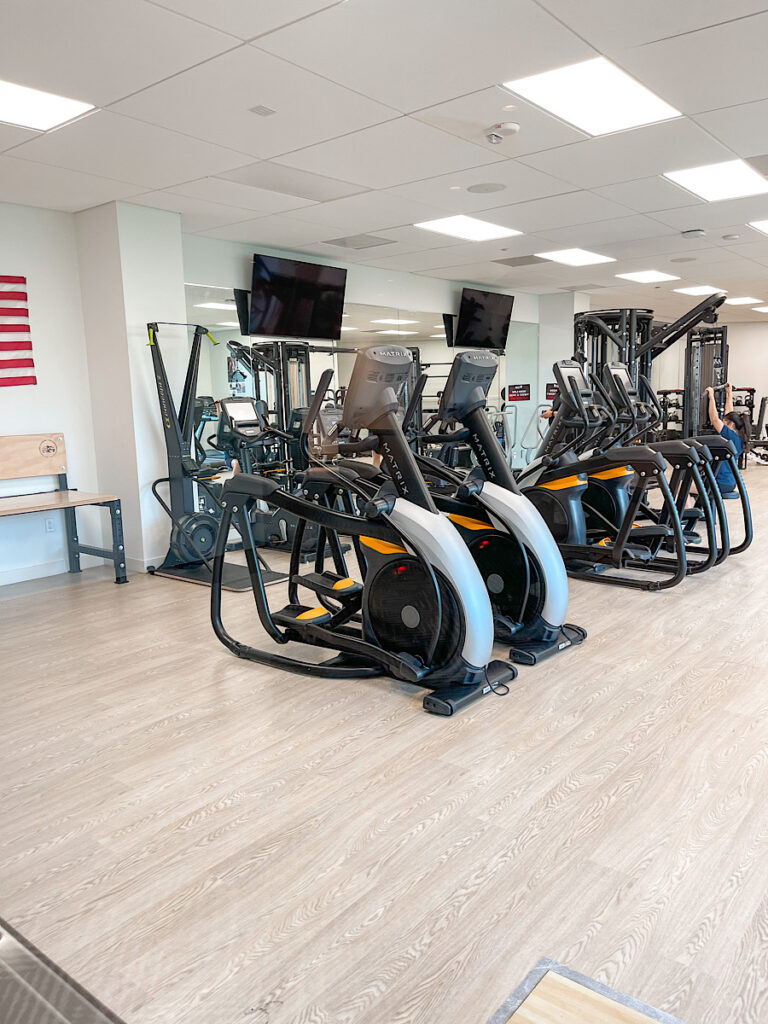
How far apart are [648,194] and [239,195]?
3091 mm

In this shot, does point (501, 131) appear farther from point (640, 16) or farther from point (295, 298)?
point (295, 298)

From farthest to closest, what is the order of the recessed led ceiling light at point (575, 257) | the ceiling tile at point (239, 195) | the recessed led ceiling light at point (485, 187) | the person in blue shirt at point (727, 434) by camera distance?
the person in blue shirt at point (727, 434), the recessed led ceiling light at point (575, 257), the recessed led ceiling light at point (485, 187), the ceiling tile at point (239, 195)

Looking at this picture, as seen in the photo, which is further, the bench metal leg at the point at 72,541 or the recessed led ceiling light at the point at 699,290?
the recessed led ceiling light at the point at 699,290

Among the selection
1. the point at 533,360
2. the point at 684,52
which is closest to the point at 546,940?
the point at 684,52

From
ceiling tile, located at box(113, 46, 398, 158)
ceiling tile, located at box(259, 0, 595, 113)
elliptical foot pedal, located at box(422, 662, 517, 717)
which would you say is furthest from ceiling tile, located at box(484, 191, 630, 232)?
elliptical foot pedal, located at box(422, 662, 517, 717)

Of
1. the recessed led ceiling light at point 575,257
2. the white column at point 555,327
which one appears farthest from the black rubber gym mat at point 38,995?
the white column at point 555,327

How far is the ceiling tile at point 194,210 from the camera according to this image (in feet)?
17.6

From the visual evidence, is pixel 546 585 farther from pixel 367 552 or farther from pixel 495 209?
pixel 495 209

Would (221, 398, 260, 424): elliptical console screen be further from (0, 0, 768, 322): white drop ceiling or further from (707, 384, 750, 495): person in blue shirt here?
(707, 384, 750, 495): person in blue shirt

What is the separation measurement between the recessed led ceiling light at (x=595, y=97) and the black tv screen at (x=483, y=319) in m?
5.61

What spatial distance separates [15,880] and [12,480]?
13.6 feet

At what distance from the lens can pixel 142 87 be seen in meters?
3.44

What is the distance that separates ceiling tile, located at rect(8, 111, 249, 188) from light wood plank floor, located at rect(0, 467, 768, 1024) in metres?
2.87

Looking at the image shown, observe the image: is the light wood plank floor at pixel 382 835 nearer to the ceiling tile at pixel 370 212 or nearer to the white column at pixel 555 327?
the ceiling tile at pixel 370 212
